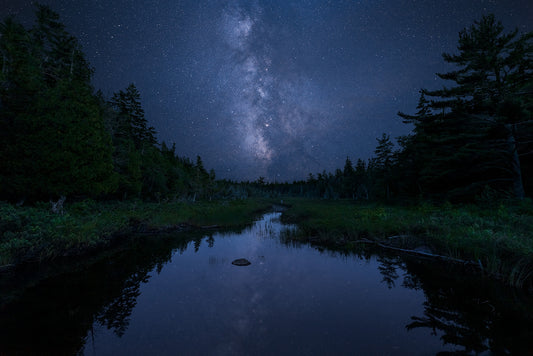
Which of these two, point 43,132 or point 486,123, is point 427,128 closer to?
point 486,123

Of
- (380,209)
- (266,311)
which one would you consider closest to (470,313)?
(266,311)

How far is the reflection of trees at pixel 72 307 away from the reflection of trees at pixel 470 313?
28.6ft

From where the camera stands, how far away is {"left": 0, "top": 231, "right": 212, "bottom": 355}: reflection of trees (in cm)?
478

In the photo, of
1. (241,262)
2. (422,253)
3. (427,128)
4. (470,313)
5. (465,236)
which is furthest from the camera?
(427,128)

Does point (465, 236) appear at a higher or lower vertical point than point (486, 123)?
lower

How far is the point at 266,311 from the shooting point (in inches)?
263

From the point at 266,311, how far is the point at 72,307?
6.32 metres

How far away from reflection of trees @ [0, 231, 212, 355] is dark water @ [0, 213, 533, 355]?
0.11 feet

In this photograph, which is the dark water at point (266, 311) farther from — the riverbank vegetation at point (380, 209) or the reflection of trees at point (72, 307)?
the riverbank vegetation at point (380, 209)

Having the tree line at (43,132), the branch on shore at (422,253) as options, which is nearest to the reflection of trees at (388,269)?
the branch on shore at (422,253)

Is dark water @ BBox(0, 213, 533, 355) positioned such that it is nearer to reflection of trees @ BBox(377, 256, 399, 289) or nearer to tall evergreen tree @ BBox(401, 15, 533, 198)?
reflection of trees @ BBox(377, 256, 399, 289)

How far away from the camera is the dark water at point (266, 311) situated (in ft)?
15.9

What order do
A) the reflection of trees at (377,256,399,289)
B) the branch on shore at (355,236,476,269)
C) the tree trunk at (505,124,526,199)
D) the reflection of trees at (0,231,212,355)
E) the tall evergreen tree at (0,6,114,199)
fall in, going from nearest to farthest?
the reflection of trees at (0,231,212,355)
the reflection of trees at (377,256,399,289)
the branch on shore at (355,236,476,269)
the tall evergreen tree at (0,6,114,199)
the tree trunk at (505,124,526,199)

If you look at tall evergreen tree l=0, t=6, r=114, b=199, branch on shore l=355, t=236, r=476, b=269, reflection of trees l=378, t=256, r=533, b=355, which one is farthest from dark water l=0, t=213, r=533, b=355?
tall evergreen tree l=0, t=6, r=114, b=199
